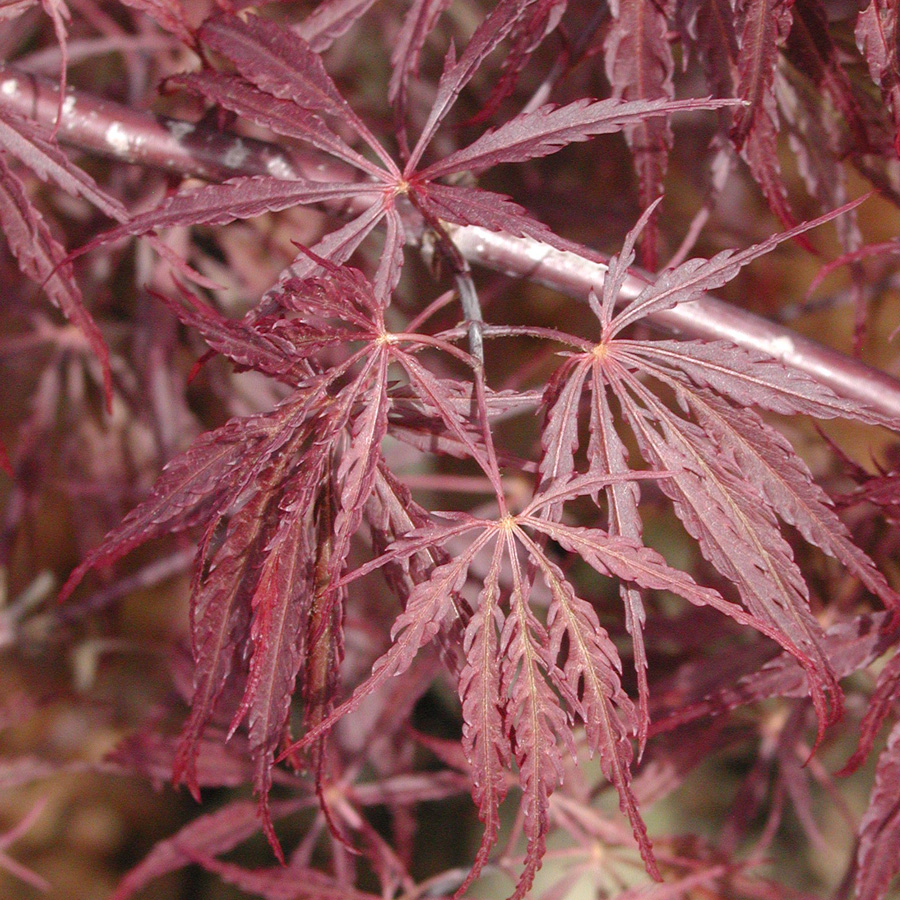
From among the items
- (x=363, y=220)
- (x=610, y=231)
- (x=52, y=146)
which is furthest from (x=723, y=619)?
(x=52, y=146)

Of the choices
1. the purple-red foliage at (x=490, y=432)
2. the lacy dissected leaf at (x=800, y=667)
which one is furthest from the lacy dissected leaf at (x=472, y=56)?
the lacy dissected leaf at (x=800, y=667)

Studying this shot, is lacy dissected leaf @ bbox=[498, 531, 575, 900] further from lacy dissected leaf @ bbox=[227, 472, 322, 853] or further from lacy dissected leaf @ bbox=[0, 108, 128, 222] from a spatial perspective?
lacy dissected leaf @ bbox=[0, 108, 128, 222]

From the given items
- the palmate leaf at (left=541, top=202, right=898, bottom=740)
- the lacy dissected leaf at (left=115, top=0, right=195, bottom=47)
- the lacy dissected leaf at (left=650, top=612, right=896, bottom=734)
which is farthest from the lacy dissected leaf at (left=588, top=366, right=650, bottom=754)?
the lacy dissected leaf at (left=115, top=0, right=195, bottom=47)

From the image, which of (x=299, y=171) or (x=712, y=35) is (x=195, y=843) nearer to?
(x=299, y=171)

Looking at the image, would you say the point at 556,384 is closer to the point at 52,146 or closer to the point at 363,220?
the point at 363,220

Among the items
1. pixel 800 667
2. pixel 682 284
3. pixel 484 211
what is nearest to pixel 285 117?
pixel 484 211

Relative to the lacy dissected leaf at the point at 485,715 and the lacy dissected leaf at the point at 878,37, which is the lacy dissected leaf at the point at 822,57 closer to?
the lacy dissected leaf at the point at 878,37

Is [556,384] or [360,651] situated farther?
[360,651]

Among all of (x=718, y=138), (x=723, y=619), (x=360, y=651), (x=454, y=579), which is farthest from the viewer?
(x=360, y=651)
